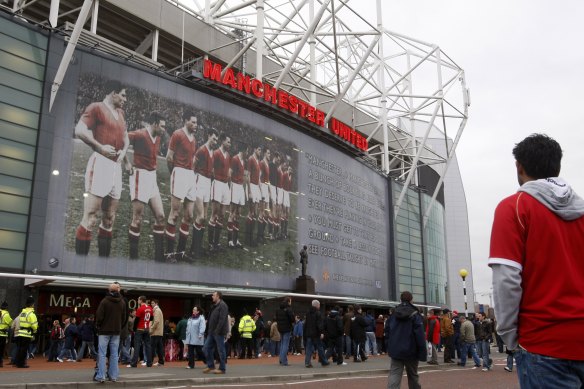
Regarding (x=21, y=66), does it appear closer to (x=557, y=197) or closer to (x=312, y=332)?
(x=312, y=332)

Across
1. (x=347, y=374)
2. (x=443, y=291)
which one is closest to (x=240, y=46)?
(x=347, y=374)

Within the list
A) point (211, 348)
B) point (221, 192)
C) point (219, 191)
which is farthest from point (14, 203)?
point (211, 348)

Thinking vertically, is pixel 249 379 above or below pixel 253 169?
below


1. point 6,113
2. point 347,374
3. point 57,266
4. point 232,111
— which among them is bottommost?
point 347,374

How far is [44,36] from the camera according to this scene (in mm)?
23766

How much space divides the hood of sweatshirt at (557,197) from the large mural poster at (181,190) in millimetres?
21942

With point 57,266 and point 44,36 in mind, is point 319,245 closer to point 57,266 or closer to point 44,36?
point 57,266

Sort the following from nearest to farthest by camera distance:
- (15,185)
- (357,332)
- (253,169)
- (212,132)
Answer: (357,332) < (15,185) < (212,132) < (253,169)

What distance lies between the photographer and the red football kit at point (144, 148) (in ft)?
84.1

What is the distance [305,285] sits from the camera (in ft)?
106

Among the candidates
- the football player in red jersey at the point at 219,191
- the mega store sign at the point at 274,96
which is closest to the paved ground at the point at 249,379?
the football player in red jersey at the point at 219,191

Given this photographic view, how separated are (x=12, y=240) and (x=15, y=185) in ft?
6.88

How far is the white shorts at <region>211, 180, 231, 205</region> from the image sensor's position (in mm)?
28859

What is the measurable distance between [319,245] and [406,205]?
55.2 ft
